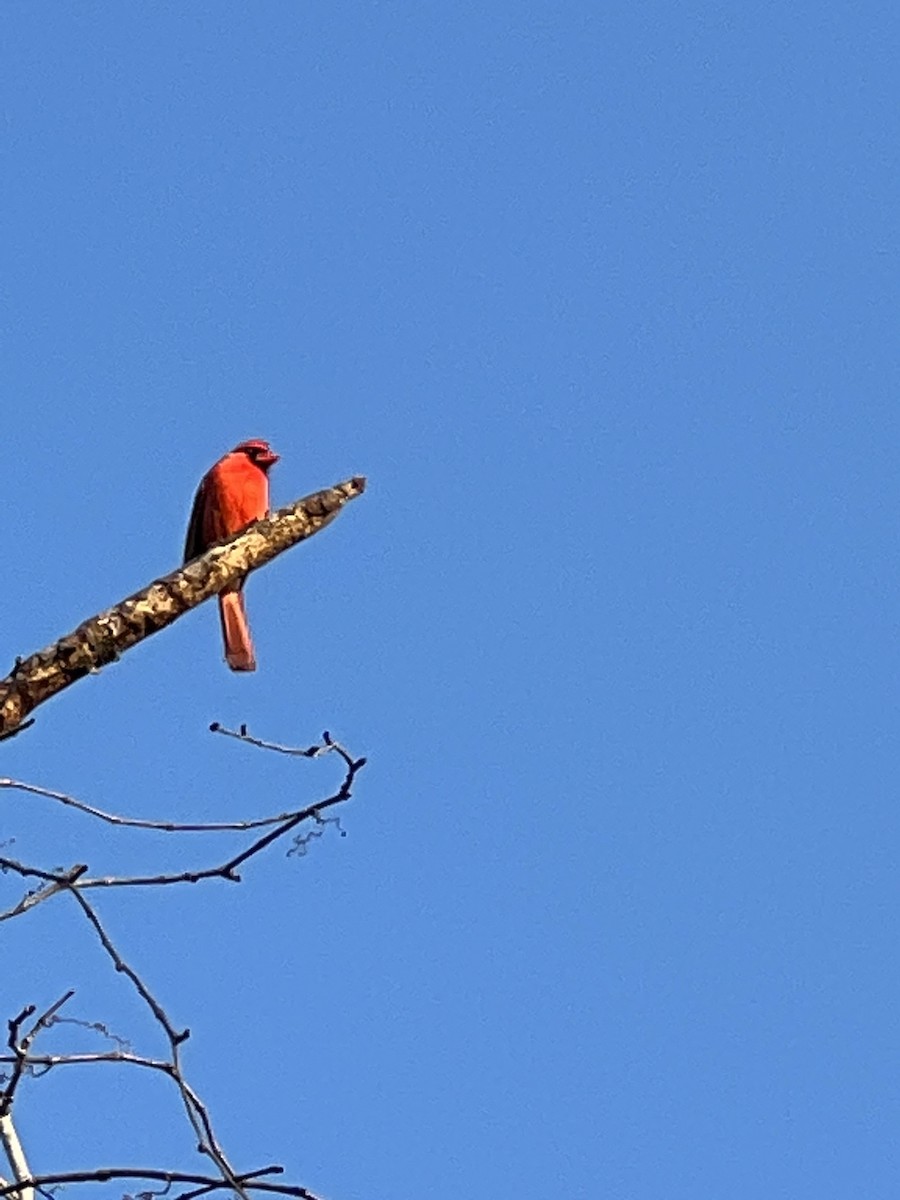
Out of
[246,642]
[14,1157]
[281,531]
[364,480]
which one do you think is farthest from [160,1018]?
[246,642]

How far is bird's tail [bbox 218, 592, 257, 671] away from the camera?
686cm

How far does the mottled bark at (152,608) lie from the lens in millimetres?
3109

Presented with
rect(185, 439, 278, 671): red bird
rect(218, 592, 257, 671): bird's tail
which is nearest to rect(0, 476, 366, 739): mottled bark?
rect(218, 592, 257, 671): bird's tail

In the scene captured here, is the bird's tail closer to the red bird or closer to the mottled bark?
the red bird

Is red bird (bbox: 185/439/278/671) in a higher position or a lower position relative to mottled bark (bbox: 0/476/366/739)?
higher

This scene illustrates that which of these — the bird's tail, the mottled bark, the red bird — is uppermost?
the red bird

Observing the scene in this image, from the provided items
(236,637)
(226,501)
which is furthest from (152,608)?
(226,501)

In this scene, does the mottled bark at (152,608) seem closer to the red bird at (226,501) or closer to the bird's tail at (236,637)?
the bird's tail at (236,637)

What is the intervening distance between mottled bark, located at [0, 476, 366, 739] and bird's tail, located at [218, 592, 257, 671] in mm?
3158

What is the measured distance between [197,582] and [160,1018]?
0.85m

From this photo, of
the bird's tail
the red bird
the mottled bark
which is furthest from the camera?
the red bird

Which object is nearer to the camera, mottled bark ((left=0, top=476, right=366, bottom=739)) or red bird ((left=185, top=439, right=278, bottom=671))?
mottled bark ((left=0, top=476, right=366, bottom=739))

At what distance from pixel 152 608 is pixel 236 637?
140 inches

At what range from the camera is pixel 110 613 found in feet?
10.7
